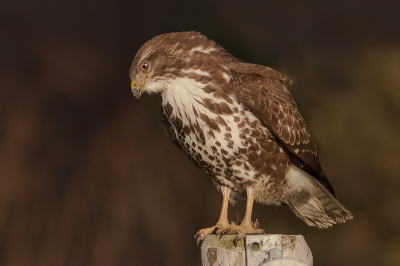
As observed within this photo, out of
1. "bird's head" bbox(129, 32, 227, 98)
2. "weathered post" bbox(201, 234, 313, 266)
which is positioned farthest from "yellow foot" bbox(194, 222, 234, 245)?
"bird's head" bbox(129, 32, 227, 98)

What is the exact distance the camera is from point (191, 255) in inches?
219

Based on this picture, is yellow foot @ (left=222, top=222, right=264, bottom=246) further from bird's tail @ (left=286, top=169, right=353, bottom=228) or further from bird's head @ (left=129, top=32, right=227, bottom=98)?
bird's head @ (left=129, top=32, right=227, bottom=98)

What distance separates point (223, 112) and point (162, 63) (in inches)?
17.5

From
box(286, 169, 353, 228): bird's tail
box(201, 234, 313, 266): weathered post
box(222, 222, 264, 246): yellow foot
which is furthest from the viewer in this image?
box(286, 169, 353, 228): bird's tail

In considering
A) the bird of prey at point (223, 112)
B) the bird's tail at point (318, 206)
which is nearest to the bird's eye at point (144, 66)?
the bird of prey at point (223, 112)

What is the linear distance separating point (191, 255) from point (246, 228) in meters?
2.91

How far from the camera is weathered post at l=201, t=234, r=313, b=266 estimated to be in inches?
81.0

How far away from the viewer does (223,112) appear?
2.74 m

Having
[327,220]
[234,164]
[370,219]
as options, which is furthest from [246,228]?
[370,219]

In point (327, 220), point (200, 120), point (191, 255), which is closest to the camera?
point (200, 120)

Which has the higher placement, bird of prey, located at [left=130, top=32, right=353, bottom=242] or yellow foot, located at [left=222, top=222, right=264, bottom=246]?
bird of prey, located at [left=130, top=32, right=353, bottom=242]

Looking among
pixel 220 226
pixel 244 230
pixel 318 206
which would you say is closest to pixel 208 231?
pixel 220 226

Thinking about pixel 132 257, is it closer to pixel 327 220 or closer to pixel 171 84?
pixel 327 220

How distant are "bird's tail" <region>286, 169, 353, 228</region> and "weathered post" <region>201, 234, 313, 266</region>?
120 cm
